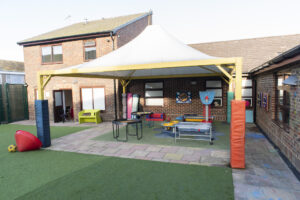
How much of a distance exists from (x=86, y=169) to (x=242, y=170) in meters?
3.74

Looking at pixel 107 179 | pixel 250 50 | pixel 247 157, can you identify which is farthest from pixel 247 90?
pixel 107 179

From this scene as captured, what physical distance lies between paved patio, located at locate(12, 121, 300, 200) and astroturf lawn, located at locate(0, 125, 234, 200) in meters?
0.33

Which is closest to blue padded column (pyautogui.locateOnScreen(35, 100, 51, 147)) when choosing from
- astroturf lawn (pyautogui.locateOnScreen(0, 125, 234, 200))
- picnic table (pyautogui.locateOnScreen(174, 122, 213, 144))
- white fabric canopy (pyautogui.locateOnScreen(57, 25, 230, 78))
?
astroturf lawn (pyautogui.locateOnScreen(0, 125, 234, 200))

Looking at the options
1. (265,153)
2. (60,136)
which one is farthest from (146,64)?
(60,136)

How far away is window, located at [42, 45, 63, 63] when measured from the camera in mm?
12688

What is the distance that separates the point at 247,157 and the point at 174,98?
710 cm

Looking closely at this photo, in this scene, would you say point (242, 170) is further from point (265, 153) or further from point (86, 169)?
point (86, 169)

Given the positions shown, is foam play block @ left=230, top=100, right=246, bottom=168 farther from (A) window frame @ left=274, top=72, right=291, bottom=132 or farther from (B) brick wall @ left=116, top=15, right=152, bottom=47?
(B) brick wall @ left=116, top=15, right=152, bottom=47

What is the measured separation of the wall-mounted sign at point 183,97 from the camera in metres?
11.9

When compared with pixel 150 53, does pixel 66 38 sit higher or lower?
higher

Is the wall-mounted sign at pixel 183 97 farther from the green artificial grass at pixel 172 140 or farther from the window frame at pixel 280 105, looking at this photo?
the window frame at pixel 280 105

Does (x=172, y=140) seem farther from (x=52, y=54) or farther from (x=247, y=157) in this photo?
(x=52, y=54)

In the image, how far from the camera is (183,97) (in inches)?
472

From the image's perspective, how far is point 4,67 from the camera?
16.5 m
